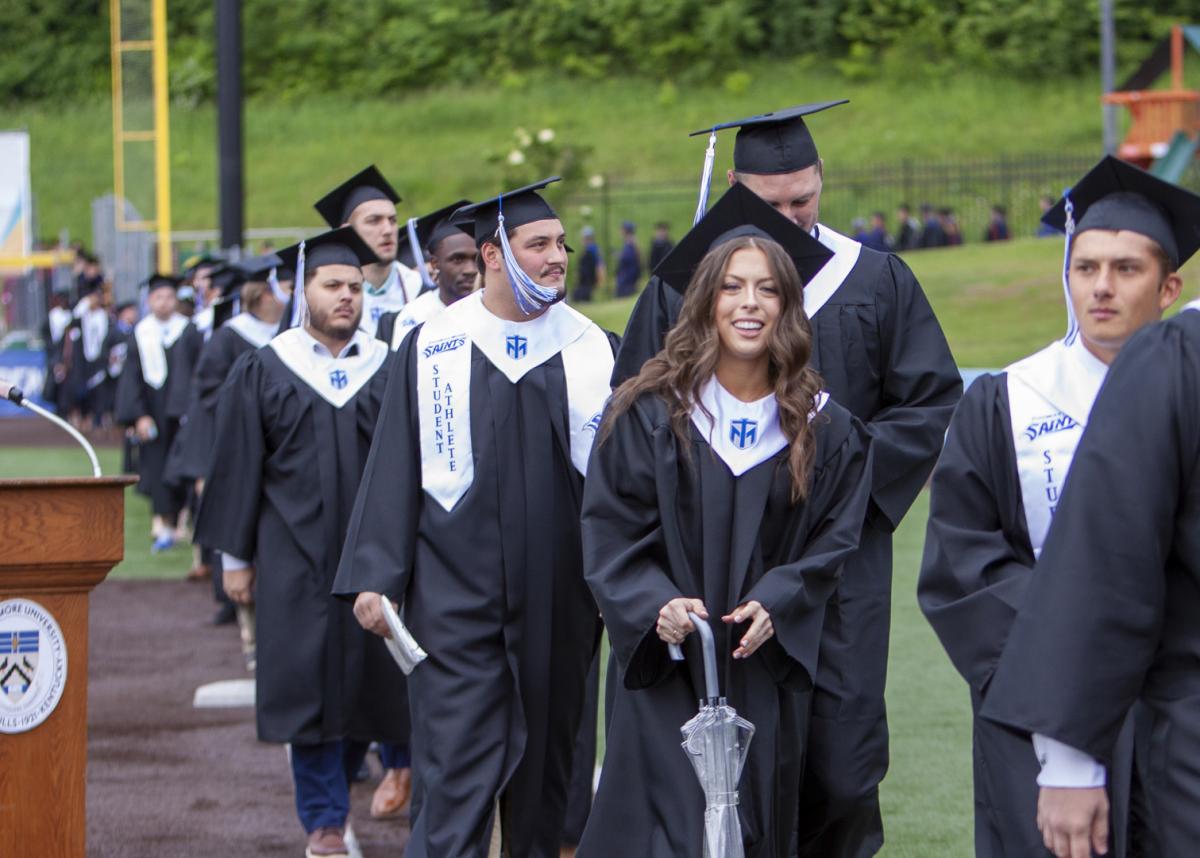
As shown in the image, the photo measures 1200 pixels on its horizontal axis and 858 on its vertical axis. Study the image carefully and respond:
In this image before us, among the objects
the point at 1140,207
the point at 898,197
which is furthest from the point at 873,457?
the point at 898,197

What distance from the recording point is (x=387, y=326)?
25.0ft

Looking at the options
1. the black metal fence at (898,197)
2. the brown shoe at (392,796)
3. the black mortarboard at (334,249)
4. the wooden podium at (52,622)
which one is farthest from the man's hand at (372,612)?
the black metal fence at (898,197)

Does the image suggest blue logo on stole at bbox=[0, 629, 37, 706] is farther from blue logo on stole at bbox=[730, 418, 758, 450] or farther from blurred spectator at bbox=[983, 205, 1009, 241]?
blurred spectator at bbox=[983, 205, 1009, 241]

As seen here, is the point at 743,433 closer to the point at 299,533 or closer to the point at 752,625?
the point at 752,625

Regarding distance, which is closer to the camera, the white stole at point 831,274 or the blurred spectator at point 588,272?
the white stole at point 831,274

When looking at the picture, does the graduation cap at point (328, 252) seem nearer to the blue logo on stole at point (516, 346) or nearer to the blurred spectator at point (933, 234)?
the blue logo on stole at point (516, 346)

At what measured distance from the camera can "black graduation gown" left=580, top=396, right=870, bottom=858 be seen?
431cm

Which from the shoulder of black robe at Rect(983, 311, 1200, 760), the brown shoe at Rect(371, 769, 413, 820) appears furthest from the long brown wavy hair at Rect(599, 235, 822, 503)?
the brown shoe at Rect(371, 769, 413, 820)

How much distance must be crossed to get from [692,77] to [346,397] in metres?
38.8

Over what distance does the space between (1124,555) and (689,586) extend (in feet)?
4.74

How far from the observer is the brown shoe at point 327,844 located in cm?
614

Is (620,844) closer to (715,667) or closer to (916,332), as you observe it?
(715,667)

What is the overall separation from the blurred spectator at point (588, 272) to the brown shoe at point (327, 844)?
2332 centimetres

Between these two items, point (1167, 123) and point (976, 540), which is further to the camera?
point (1167, 123)
